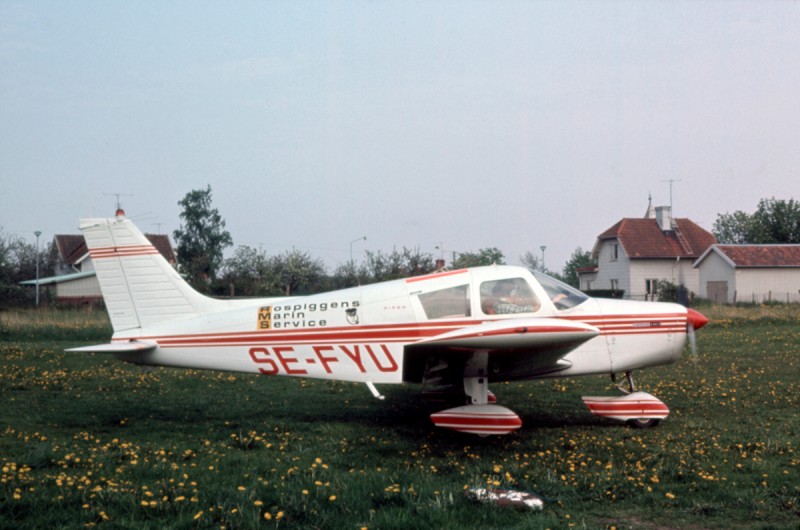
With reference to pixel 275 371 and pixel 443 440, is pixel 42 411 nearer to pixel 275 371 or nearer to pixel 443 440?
pixel 275 371

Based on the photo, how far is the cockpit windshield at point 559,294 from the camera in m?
8.57

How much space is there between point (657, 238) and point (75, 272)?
39.6m

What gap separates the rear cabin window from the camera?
838 centimetres

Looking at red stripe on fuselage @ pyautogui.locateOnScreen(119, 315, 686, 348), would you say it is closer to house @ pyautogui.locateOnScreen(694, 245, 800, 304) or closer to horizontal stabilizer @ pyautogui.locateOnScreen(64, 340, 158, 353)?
horizontal stabilizer @ pyautogui.locateOnScreen(64, 340, 158, 353)

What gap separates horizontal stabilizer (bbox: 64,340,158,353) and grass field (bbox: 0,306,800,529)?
938 millimetres

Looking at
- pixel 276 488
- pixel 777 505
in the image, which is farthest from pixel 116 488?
pixel 777 505

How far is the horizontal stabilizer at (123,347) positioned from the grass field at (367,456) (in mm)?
938

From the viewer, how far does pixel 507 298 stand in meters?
8.40

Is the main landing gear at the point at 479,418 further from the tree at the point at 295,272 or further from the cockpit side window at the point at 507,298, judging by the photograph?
the tree at the point at 295,272

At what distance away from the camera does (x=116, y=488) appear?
17.7 ft

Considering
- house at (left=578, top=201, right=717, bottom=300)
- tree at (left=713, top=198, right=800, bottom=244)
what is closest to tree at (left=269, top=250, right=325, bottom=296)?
house at (left=578, top=201, right=717, bottom=300)

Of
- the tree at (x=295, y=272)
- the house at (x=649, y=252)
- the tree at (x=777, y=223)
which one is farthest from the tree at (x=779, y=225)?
the tree at (x=295, y=272)

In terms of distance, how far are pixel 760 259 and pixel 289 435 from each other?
38327 millimetres

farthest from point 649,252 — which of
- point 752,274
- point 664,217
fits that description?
point 752,274
